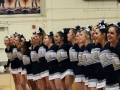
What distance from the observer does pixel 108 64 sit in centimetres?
463

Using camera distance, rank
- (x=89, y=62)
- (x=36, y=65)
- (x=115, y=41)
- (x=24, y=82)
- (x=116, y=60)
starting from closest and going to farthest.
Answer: (x=116, y=60)
(x=115, y=41)
(x=89, y=62)
(x=36, y=65)
(x=24, y=82)

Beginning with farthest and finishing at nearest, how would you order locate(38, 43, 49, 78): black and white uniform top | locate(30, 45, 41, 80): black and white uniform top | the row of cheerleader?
locate(30, 45, 41, 80): black and white uniform top < locate(38, 43, 49, 78): black and white uniform top < the row of cheerleader

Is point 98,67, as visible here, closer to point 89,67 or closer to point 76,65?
point 89,67

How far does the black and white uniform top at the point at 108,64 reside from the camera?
449cm

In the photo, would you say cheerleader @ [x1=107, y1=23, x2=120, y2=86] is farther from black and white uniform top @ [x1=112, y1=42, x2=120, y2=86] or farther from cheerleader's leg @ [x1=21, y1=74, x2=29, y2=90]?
cheerleader's leg @ [x1=21, y1=74, x2=29, y2=90]

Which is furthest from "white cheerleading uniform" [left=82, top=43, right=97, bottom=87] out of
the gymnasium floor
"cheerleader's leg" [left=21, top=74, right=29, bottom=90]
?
the gymnasium floor

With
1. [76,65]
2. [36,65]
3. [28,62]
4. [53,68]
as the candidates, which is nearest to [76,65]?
[76,65]

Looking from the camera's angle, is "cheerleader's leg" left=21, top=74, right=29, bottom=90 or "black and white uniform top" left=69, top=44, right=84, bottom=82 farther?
"cheerleader's leg" left=21, top=74, right=29, bottom=90

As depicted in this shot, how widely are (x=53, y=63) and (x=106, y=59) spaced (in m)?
2.17

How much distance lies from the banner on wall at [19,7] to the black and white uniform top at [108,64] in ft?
31.4

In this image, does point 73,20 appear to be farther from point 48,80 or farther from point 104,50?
point 104,50

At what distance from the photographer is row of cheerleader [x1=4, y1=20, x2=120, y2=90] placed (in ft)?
15.1

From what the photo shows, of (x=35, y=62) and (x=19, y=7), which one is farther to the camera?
(x=19, y=7)

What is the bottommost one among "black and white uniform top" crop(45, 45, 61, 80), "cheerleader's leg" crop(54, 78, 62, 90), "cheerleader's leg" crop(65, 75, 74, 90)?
"cheerleader's leg" crop(54, 78, 62, 90)
